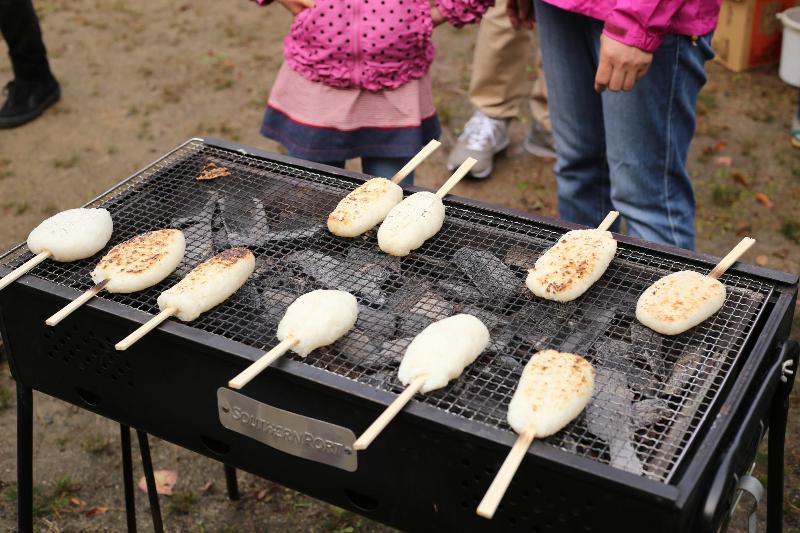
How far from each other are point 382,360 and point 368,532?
1.42m

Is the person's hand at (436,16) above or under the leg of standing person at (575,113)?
above

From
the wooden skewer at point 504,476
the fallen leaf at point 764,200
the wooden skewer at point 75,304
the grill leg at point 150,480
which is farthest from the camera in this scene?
the fallen leaf at point 764,200

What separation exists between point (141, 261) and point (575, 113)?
1.80 m

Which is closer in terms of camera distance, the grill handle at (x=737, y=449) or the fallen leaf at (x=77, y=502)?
the grill handle at (x=737, y=449)

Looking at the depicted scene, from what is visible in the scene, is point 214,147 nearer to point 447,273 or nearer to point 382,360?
point 447,273

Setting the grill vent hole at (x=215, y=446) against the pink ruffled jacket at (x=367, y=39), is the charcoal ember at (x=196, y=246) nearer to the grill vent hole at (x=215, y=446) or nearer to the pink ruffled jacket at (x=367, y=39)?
the grill vent hole at (x=215, y=446)

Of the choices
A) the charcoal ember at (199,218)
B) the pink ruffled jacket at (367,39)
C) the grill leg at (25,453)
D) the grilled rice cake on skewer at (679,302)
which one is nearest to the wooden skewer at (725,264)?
the grilled rice cake on skewer at (679,302)

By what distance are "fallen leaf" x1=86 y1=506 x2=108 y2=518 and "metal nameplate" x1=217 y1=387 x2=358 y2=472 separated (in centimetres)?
155

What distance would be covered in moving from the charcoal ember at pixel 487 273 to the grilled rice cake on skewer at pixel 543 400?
0.34 meters

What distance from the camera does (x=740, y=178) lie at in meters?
5.15

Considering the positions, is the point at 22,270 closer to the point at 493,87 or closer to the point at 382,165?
the point at 382,165

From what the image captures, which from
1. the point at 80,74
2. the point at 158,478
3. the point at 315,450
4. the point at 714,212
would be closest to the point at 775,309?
the point at 315,450

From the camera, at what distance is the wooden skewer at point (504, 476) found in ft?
5.02

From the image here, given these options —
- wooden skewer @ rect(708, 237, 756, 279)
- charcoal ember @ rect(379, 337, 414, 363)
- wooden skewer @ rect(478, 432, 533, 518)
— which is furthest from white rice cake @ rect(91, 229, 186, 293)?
wooden skewer @ rect(708, 237, 756, 279)
